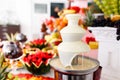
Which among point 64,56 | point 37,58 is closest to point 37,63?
point 37,58

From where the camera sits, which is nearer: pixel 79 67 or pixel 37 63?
pixel 79 67

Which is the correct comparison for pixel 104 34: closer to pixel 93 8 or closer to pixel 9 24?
pixel 93 8

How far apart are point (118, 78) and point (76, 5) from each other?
0.71m

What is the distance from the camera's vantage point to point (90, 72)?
0.68m

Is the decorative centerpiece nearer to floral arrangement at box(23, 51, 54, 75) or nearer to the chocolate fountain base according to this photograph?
the chocolate fountain base

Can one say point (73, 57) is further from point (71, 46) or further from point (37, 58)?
point (37, 58)

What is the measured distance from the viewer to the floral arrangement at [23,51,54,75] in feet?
3.28

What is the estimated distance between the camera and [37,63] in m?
1.00

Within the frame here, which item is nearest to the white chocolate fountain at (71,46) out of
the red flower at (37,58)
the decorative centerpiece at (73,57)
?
the decorative centerpiece at (73,57)

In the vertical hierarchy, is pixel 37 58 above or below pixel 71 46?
below

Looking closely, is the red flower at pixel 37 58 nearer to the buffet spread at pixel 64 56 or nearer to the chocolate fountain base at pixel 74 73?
the buffet spread at pixel 64 56

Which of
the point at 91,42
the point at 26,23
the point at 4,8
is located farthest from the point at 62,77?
the point at 4,8

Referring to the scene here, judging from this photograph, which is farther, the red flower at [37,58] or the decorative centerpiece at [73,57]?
the red flower at [37,58]

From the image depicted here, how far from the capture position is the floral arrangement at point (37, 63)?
1.00 m
